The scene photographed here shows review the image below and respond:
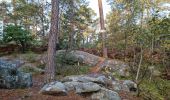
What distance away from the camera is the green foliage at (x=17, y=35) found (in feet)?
60.7

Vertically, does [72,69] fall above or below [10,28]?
below

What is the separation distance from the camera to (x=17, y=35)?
18.5 m

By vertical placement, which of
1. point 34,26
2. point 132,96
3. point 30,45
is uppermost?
point 34,26

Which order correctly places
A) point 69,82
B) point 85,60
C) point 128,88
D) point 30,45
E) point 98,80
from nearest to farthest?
point 69,82, point 98,80, point 128,88, point 85,60, point 30,45

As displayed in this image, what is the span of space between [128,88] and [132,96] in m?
0.95

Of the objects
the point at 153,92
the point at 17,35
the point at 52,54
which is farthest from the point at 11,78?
the point at 17,35

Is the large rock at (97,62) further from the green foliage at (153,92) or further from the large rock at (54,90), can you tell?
the large rock at (54,90)

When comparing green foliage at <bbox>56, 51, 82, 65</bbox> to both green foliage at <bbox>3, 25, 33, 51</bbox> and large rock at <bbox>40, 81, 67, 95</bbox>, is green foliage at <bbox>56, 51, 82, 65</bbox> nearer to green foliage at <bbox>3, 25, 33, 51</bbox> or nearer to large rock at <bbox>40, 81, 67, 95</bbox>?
green foliage at <bbox>3, 25, 33, 51</bbox>

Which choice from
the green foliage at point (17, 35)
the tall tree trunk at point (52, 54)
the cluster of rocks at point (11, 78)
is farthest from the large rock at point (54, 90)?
the green foliage at point (17, 35)

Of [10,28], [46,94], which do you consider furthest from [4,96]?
[10,28]

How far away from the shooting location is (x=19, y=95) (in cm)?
830

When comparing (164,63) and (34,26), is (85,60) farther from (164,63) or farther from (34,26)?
(34,26)

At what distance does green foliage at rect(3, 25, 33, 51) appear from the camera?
18.5 meters

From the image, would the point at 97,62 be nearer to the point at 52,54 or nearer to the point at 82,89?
the point at 52,54
